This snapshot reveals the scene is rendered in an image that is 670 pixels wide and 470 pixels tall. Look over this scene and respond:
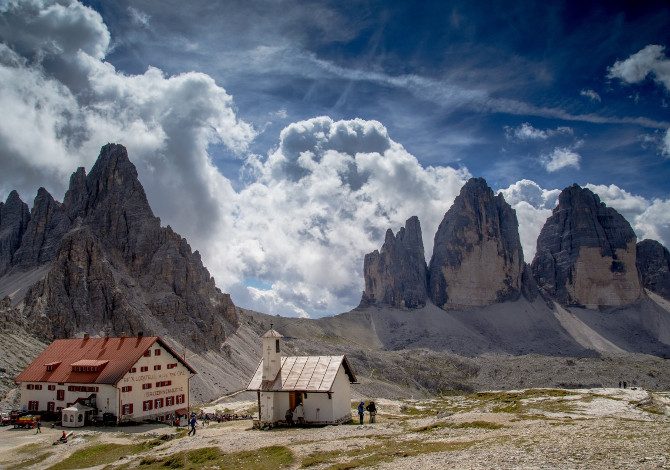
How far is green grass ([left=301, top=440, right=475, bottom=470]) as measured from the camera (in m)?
29.2

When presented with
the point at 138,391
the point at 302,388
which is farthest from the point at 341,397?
the point at 138,391

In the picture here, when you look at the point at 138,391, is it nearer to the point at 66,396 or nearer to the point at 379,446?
the point at 66,396

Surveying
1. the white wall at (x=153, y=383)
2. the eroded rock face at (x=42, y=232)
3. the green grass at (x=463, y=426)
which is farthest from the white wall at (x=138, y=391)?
the eroded rock face at (x=42, y=232)

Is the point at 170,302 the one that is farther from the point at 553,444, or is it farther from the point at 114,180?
the point at 553,444

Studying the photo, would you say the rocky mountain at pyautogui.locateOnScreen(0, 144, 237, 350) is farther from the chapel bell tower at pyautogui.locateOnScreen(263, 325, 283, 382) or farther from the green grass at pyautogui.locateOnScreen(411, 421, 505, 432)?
the green grass at pyautogui.locateOnScreen(411, 421, 505, 432)

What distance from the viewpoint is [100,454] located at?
4450cm

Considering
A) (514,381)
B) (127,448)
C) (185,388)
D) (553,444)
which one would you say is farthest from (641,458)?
(514,381)

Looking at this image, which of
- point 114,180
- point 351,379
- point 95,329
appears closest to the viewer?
point 351,379

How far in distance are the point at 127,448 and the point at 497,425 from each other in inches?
1211

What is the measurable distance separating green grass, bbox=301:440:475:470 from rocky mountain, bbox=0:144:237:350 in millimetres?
94889

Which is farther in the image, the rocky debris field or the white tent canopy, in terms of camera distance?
the white tent canopy

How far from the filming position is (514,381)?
6875 inches

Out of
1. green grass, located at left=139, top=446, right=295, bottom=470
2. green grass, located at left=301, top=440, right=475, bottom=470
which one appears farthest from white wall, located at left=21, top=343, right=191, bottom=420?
green grass, located at left=301, top=440, right=475, bottom=470

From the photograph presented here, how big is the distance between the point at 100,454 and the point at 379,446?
25.1m
